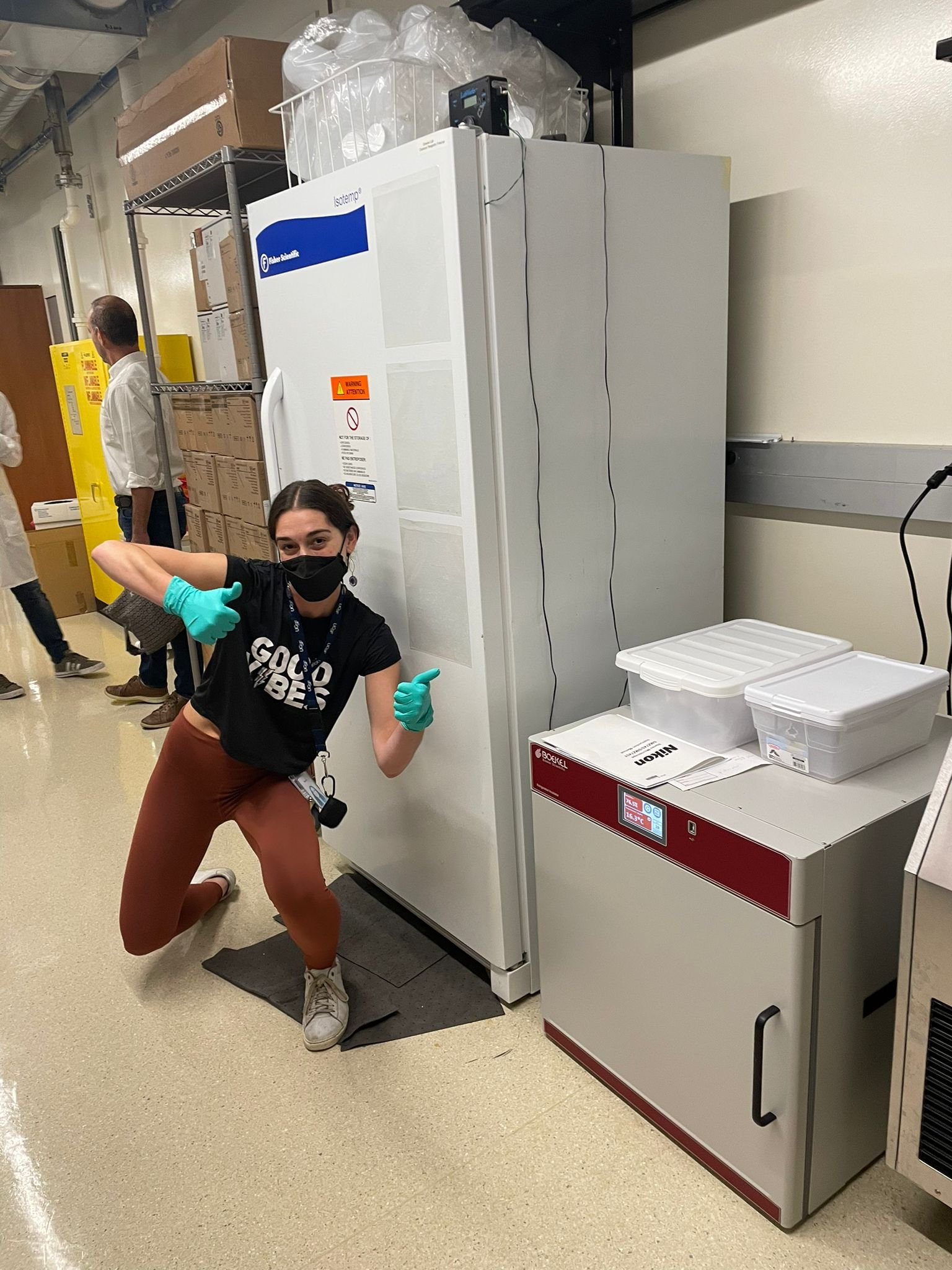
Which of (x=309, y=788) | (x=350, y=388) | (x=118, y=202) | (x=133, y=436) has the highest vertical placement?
(x=118, y=202)

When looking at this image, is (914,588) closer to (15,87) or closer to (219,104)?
(219,104)

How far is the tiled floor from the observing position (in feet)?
4.84

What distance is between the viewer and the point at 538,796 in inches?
69.1

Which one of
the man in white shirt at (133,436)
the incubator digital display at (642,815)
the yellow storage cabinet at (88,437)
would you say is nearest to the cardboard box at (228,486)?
the man in white shirt at (133,436)

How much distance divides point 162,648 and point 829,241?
2951mm

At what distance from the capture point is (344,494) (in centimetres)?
201

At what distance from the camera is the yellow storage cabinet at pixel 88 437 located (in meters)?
5.02

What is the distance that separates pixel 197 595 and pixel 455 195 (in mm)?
863

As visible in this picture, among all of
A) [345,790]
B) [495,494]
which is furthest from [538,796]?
[345,790]

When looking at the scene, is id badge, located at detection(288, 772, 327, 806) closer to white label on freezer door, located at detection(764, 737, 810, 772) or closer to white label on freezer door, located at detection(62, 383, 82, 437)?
white label on freezer door, located at detection(764, 737, 810, 772)

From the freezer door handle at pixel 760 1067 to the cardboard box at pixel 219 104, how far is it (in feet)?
8.65

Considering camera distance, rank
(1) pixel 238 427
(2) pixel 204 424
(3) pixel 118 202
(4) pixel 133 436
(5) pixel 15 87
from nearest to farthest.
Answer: (1) pixel 238 427 → (2) pixel 204 424 → (4) pixel 133 436 → (5) pixel 15 87 → (3) pixel 118 202

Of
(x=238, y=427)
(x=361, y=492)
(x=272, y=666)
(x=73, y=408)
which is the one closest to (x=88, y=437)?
(x=73, y=408)

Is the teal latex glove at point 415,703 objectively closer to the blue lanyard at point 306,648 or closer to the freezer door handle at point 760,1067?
the blue lanyard at point 306,648
